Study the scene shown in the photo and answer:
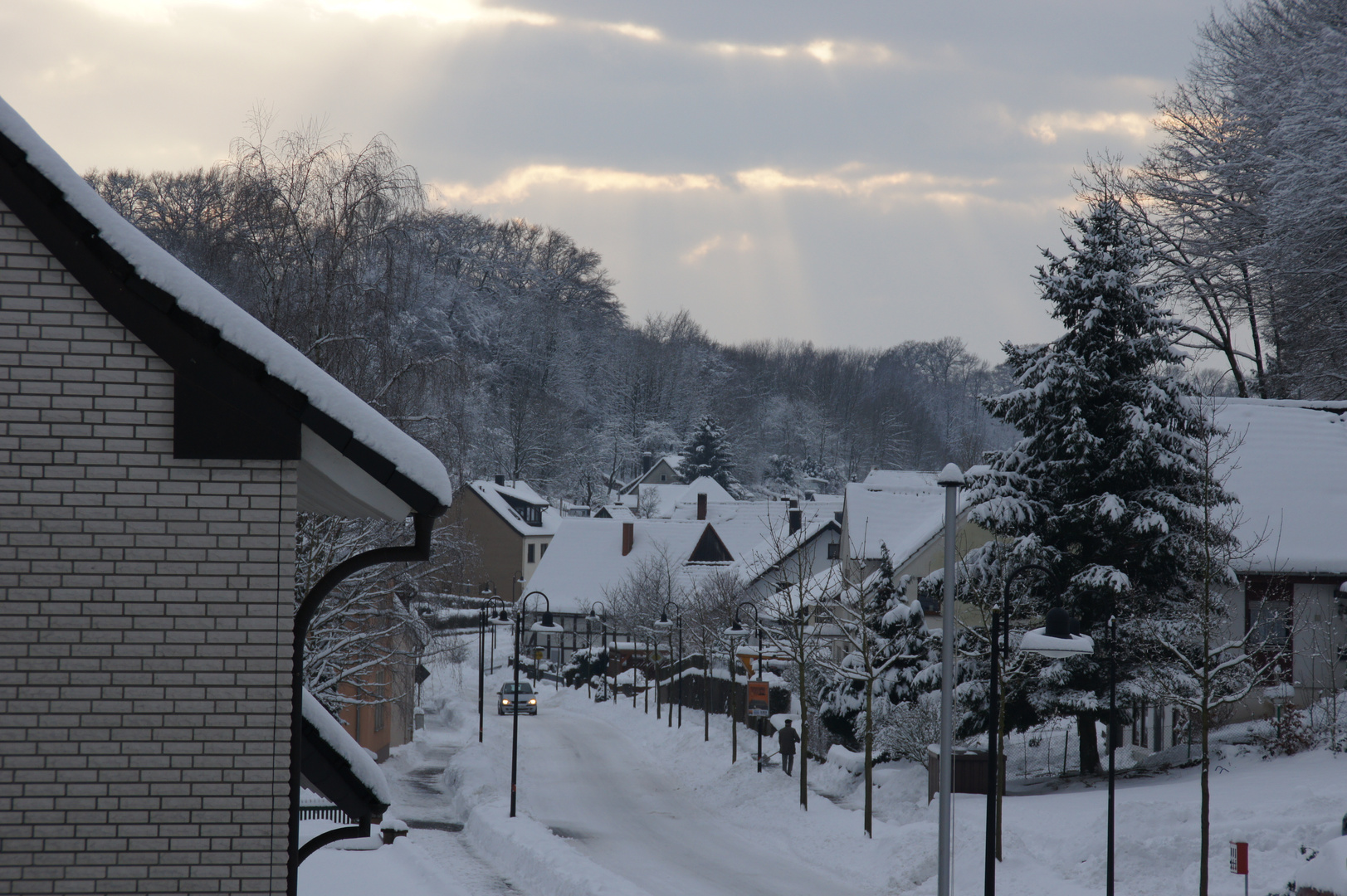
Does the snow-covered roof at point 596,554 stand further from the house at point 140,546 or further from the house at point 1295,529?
the house at point 140,546

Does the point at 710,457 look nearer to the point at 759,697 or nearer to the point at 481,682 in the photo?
the point at 481,682

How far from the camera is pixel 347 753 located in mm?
6191

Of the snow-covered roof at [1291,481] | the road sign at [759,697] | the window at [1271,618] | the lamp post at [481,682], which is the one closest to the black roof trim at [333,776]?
the snow-covered roof at [1291,481]

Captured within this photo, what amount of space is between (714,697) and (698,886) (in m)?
24.5

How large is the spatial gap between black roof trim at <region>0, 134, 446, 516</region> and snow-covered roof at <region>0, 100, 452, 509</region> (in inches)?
1.0

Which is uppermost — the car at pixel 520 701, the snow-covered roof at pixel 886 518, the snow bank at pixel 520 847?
the snow-covered roof at pixel 886 518

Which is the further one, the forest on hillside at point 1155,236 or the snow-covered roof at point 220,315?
the forest on hillside at point 1155,236

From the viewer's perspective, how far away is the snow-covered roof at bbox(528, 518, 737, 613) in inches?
2704

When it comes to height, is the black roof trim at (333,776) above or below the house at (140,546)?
below

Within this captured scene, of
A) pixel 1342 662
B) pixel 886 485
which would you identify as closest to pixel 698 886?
pixel 1342 662

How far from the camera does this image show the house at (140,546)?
5.02 meters

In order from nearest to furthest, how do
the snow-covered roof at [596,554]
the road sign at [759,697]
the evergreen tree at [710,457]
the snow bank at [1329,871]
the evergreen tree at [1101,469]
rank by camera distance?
the snow bank at [1329,871]
the evergreen tree at [1101,469]
the road sign at [759,697]
the snow-covered roof at [596,554]
the evergreen tree at [710,457]

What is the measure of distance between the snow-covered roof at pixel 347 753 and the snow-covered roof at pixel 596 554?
198ft

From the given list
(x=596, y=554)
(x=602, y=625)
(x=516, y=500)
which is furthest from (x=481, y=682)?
(x=516, y=500)
